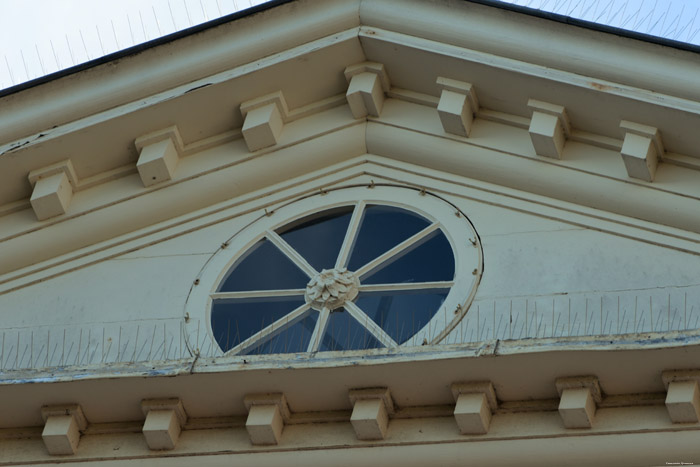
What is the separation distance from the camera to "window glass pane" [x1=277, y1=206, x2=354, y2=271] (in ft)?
36.6

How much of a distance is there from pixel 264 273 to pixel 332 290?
23.9 inches

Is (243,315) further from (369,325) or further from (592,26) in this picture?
(592,26)

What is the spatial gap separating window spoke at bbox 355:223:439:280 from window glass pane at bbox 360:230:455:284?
0.02 meters

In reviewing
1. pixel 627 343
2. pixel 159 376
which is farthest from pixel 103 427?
pixel 627 343

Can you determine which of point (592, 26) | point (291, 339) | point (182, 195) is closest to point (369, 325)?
point (291, 339)

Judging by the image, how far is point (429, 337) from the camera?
10328 millimetres

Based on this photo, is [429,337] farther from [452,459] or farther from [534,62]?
[534,62]

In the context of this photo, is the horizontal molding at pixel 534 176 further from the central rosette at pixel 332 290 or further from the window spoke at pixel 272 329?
the window spoke at pixel 272 329

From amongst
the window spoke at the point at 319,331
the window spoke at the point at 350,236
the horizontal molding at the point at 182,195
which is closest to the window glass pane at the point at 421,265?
the window spoke at the point at 350,236

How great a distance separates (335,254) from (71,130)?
6.71 ft

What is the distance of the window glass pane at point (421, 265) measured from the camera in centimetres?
1077

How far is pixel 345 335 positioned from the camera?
10.6 meters

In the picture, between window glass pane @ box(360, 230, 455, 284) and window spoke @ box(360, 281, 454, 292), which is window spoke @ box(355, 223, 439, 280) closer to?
window glass pane @ box(360, 230, 455, 284)

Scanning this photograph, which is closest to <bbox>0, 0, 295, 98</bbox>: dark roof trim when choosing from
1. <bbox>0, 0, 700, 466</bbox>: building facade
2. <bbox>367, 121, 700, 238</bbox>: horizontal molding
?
<bbox>0, 0, 700, 466</bbox>: building facade
